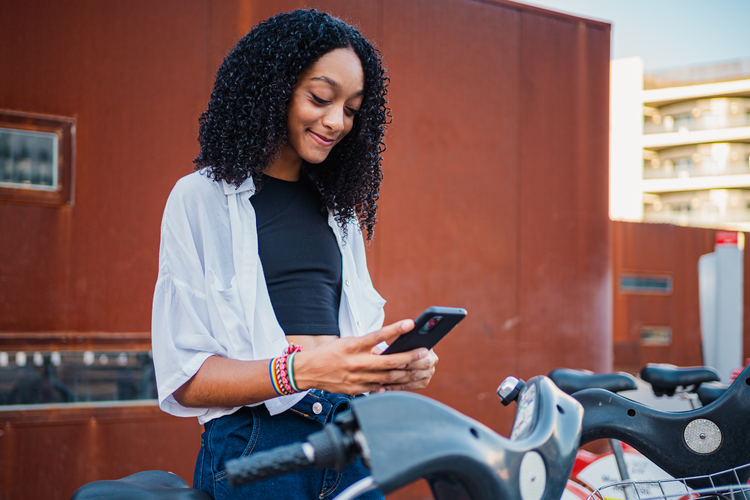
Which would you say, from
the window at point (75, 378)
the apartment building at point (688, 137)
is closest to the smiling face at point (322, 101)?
the window at point (75, 378)

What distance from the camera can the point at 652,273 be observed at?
988 centimetres

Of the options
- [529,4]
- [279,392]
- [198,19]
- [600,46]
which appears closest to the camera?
[279,392]

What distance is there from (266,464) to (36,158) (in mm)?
3105

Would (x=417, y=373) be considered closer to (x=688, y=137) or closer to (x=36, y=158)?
(x=36, y=158)

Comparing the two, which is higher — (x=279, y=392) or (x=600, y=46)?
(x=600, y=46)

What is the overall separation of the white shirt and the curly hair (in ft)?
0.27

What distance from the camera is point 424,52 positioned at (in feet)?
13.8

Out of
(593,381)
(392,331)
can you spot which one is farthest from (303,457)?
(593,381)

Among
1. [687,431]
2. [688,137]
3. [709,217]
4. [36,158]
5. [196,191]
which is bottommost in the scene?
[687,431]

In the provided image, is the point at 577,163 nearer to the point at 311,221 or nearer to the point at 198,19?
the point at 198,19

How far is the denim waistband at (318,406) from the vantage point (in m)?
1.28

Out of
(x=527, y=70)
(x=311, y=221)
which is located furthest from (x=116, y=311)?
(x=527, y=70)

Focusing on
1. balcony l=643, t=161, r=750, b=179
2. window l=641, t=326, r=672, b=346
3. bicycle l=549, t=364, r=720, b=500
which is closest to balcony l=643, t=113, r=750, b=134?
balcony l=643, t=161, r=750, b=179

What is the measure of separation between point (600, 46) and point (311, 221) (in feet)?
13.8
